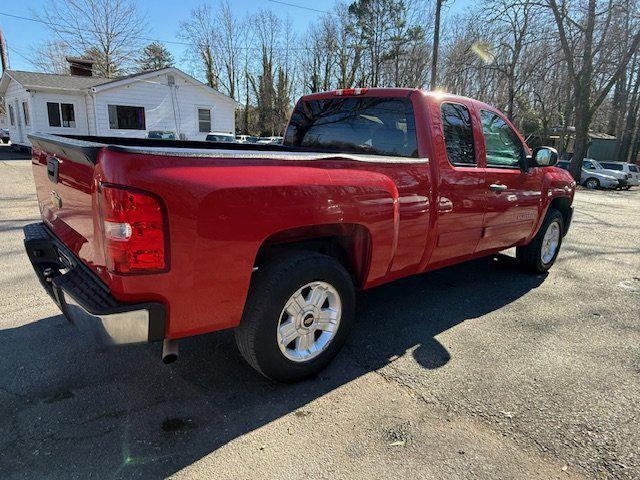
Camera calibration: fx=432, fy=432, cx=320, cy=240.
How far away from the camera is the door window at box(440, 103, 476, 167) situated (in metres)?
3.67

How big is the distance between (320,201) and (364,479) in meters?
1.51

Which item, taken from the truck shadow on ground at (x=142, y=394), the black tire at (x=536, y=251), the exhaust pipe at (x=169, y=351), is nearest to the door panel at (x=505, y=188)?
the black tire at (x=536, y=251)

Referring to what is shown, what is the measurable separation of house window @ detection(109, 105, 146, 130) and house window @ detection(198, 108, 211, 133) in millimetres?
3189

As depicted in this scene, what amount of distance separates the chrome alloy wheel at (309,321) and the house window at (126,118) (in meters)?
23.8

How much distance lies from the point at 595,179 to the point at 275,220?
26124 millimetres

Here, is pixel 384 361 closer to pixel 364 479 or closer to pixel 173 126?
pixel 364 479

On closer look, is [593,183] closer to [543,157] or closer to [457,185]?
[543,157]

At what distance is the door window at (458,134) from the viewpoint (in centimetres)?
367

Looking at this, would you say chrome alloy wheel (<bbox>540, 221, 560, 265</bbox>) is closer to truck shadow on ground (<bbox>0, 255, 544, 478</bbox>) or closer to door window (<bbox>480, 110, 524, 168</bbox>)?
door window (<bbox>480, 110, 524, 168</bbox>)

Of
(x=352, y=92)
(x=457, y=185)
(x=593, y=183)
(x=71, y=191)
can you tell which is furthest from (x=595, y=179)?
(x=71, y=191)

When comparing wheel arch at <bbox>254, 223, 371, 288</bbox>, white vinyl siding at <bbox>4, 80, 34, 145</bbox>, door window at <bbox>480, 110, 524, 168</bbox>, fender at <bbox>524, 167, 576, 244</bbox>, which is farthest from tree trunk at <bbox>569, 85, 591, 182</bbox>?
white vinyl siding at <bbox>4, 80, 34, 145</bbox>

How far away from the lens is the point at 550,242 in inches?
219

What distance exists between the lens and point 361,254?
3.07 metres

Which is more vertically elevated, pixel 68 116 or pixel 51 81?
pixel 51 81
